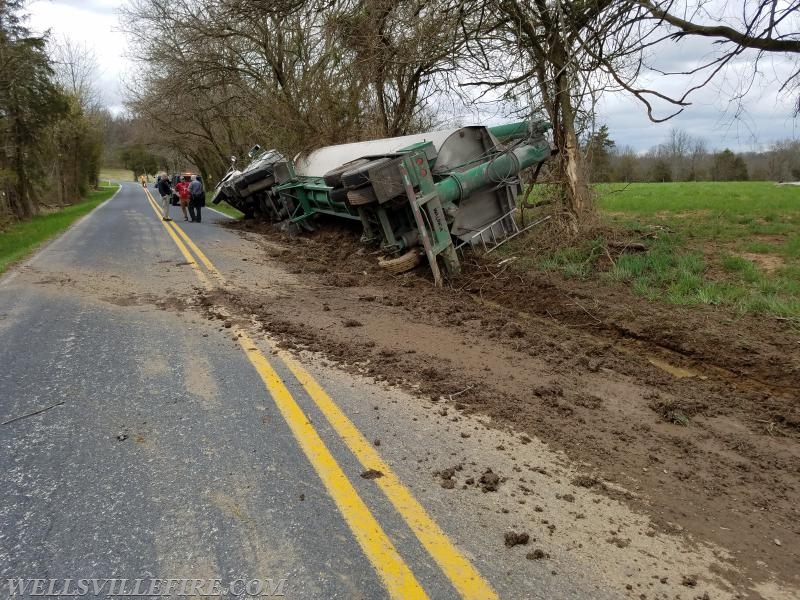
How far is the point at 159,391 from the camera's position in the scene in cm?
418

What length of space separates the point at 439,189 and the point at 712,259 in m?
3.82

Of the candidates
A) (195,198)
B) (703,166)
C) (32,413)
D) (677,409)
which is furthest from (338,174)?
(703,166)

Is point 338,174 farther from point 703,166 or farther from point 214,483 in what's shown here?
point 703,166

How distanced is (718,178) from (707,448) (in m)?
54.8

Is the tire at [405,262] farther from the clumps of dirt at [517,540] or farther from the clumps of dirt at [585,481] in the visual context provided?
the clumps of dirt at [517,540]

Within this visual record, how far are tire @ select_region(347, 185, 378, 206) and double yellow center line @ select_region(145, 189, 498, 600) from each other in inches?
156

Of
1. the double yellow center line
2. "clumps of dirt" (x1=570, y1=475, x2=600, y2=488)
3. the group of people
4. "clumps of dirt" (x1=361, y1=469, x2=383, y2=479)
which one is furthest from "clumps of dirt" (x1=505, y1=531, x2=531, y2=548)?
the group of people

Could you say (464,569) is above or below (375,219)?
below

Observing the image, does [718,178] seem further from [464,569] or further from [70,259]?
[464,569]

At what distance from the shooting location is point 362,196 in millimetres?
7953

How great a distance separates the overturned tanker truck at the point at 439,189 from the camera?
7.64 m

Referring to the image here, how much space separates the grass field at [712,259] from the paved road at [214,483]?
14.1 feet

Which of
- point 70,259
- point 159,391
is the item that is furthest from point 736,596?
point 70,259

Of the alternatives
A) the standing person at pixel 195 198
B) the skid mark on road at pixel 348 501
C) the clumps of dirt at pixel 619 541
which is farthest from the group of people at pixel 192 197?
the clumps of dirt at pixel 619 541
